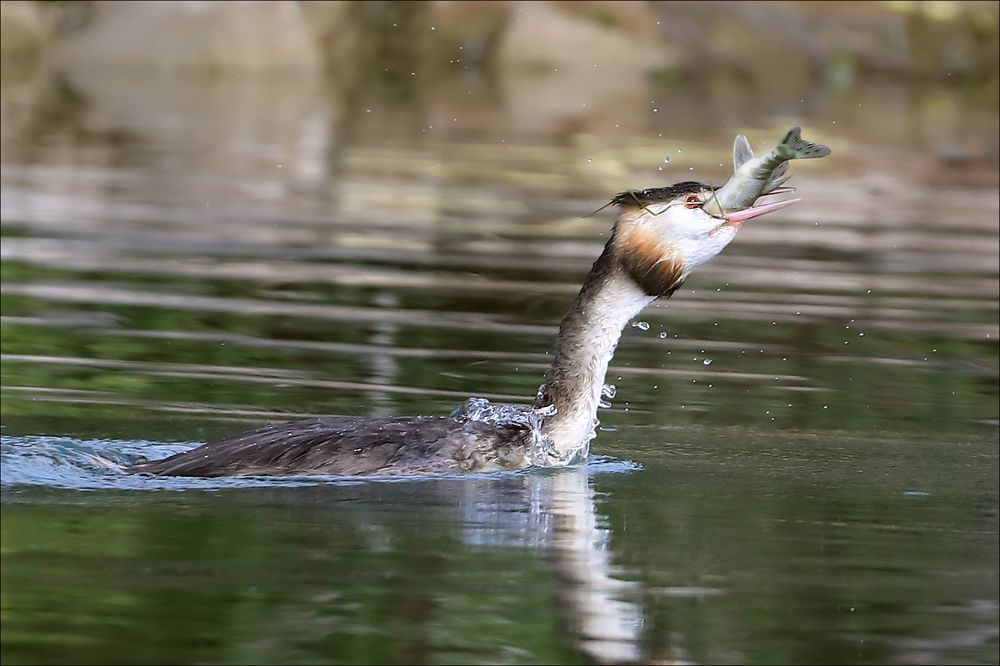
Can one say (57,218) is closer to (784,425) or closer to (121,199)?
(121,199)

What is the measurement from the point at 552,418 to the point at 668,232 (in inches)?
33.5

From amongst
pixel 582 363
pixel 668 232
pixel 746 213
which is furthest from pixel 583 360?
pixel 746 213

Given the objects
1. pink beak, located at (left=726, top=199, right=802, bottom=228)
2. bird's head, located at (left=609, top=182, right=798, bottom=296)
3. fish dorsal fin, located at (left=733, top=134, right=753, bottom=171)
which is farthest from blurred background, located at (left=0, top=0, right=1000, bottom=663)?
fish dorsal fin, located at (left=733, top=134, right=753, bottom=171)

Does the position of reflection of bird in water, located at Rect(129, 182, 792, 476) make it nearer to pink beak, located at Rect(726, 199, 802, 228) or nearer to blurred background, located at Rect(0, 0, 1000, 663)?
pink beak, located at Rect(726, 199, 802, 228)

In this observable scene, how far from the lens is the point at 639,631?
221 inches

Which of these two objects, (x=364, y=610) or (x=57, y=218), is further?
(x=57, y=218)

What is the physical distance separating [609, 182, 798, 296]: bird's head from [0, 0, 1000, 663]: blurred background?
0.79 m

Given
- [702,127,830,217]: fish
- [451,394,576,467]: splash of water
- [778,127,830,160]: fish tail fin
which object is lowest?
[451,394,576,467]: splash of water

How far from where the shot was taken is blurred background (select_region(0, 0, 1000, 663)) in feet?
18.8

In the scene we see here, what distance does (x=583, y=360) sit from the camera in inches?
307

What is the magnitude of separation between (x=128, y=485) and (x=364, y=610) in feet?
5.88

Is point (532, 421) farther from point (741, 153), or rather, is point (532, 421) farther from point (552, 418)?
point (741, 153)

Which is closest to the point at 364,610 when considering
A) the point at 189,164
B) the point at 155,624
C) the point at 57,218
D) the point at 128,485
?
the point at 155,624

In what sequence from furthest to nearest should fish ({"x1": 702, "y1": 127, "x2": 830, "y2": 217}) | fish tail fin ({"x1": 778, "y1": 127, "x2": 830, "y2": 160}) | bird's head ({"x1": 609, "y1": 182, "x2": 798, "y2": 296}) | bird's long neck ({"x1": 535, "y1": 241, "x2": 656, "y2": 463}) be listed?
bird's long neck ({"x1": 535, "y1": 241, "x2": 656, "y2": 463}), bird's head ({"x1": 609, "y1": 182, "x2": 798, "y2": 296}), fish ({"x1": 702, "y1": 127, "x2": 830, "y2": 217}), fish tail fin ({"x1": 778, "y1": 127, "x2": 830, "y2": 160})
